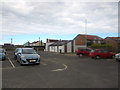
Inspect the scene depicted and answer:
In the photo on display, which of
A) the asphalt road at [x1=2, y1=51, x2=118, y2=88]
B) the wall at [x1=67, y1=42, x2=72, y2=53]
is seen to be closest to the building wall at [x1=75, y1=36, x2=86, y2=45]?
the wall at [x1=67, y1=42, x2=72, y2=53]

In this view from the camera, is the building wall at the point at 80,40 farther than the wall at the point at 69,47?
Yes

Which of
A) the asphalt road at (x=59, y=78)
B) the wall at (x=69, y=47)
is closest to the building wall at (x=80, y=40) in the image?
the wall at (x=69, y=47)

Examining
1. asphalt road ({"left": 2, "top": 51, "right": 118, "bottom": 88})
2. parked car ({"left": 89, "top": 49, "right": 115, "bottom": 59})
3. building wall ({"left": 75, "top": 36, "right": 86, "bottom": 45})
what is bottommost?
asphalt road ({"left": 2, "top": 51, "right": 118, "bottom": 88})

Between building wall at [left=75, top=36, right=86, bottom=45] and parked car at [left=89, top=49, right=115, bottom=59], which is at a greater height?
building wall at [left=75, top=36, right=86, bottom=45]

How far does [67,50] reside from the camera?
3862 cm

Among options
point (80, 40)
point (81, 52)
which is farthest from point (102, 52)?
point (80, 40)

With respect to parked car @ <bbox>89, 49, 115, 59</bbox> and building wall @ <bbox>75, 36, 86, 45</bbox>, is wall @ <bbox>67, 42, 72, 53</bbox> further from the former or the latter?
parked car @ <bbox>89, 49, 115, 59</bbox>

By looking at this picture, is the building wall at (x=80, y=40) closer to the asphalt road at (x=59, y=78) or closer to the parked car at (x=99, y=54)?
the parked car at (x=99, y=54)

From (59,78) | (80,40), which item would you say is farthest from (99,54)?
(80,40)

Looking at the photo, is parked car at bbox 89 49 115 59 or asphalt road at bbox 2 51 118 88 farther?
parked car at bbox 89 49 115 59

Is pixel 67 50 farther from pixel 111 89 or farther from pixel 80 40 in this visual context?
pixel 111 89

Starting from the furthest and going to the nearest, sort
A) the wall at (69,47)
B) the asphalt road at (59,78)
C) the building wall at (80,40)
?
the building wall at (80,40)
the wall at (69,47)
the asphalt road at (59,78)

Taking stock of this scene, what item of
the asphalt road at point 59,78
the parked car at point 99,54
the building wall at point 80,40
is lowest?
the asphalt road at point 59,78

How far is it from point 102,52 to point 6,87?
51.4 feet
